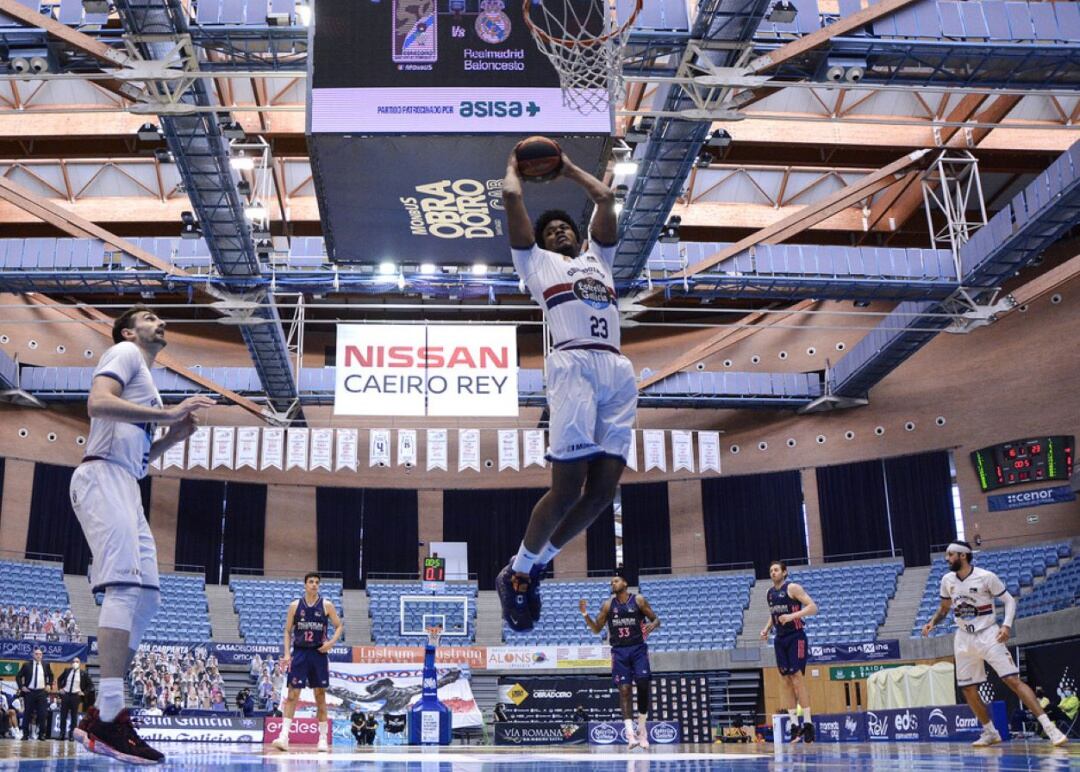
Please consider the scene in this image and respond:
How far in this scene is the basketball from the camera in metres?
5.70

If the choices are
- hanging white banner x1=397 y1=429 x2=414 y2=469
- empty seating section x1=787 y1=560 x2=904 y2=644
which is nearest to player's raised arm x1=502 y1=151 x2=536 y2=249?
hanging white banner x1=397 y1=429 x2=414 y2=469

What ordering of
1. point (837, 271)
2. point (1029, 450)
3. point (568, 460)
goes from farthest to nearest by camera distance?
1. point (1029, 450)
2. point (837, 271)
3. point (568, 460)

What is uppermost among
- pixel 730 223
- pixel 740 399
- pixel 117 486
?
pixel 730 223

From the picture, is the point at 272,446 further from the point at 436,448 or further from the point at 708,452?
the point at 708,452

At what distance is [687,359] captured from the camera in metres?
30.6

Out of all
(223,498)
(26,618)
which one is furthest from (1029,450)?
(26,618)

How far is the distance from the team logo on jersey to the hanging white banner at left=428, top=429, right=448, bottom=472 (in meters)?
23.8

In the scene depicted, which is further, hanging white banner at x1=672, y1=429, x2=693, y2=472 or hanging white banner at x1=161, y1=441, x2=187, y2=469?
hanging white banner at x1=672, y1=429, x2=693, y2=472

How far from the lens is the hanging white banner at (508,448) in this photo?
98.0 feet

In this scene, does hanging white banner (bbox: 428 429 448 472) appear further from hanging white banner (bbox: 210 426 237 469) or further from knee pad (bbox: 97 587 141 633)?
knee pad (bbox: 97 587 141 633)

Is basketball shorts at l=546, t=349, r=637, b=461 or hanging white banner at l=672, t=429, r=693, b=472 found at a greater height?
hanging white banner at l=672, t=429, r=693, b=472

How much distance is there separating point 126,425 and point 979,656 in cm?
900

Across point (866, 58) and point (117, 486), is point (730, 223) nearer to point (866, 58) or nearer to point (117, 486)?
point (866, 58)

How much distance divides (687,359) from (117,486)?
84.5 feet
